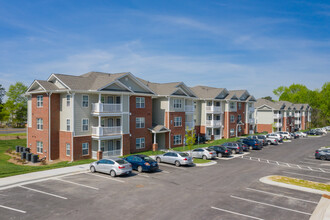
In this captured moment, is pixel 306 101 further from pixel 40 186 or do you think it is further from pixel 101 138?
pixel 40 186

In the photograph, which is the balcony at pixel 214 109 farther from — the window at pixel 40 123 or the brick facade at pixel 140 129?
the window at pixel 40 123

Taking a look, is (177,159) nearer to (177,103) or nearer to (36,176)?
(36,176)

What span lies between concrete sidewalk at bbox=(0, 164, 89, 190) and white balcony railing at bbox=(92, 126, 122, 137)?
5048mm

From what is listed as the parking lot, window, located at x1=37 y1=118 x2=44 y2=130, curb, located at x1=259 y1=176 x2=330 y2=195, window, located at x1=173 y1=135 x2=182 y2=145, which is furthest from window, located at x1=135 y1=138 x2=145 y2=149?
curb, located at x1=259 y1=176 x2=330 y2=195

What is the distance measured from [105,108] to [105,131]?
8.63 feet

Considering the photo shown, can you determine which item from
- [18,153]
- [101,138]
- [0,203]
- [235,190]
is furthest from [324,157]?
[18,153]

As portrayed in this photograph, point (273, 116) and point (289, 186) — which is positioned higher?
point (273, 116)

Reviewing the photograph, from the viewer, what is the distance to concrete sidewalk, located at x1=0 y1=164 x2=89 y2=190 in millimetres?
18491

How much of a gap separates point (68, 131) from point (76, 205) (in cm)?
1564

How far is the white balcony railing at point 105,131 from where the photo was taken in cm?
2870

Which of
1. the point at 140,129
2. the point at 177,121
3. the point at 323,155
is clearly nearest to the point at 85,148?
the point at 140,129

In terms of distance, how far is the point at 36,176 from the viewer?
20.6 m

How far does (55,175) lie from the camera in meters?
21.1

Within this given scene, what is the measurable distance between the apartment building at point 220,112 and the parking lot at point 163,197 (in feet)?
83.8
